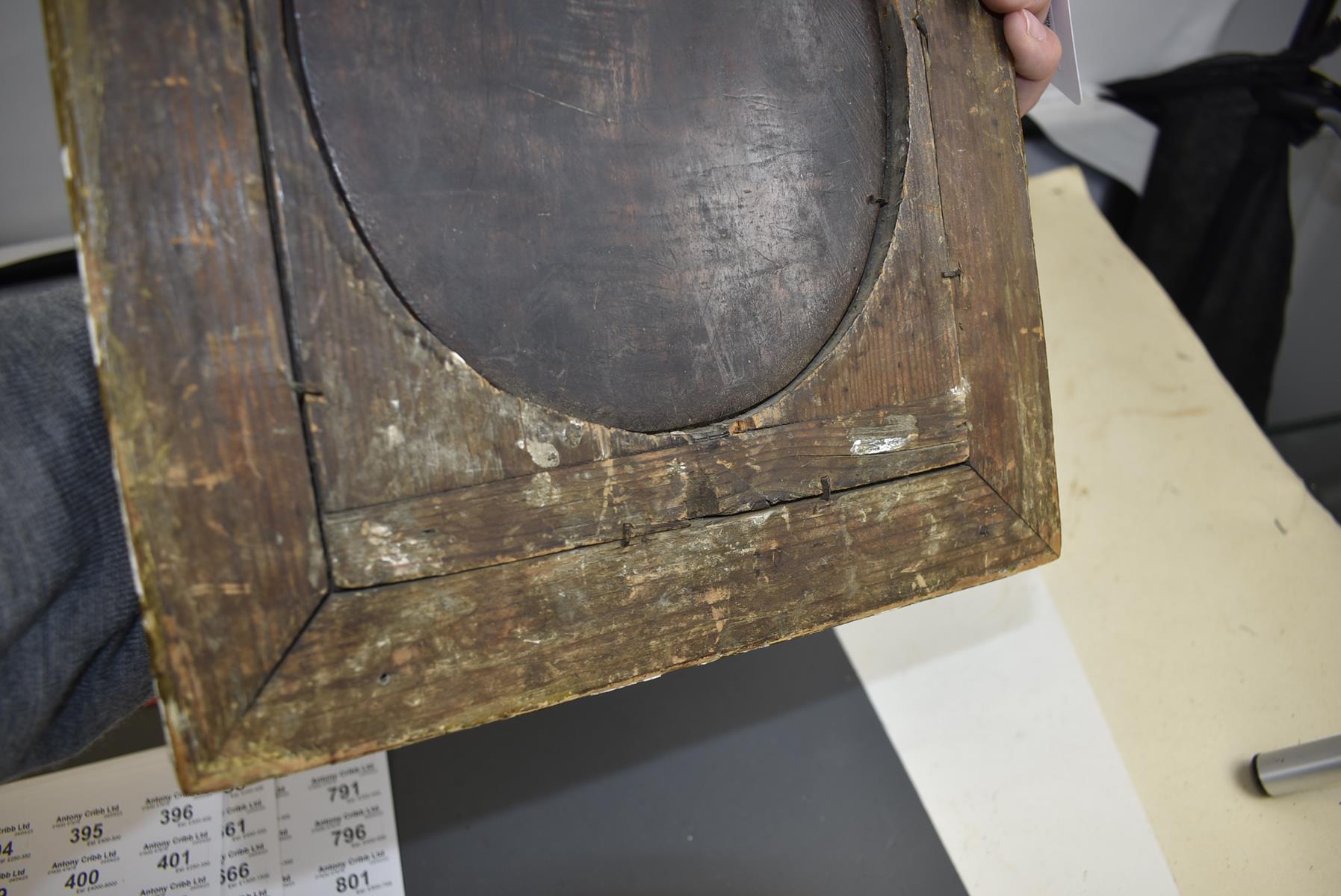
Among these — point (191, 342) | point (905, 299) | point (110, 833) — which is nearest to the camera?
point (191, 342)

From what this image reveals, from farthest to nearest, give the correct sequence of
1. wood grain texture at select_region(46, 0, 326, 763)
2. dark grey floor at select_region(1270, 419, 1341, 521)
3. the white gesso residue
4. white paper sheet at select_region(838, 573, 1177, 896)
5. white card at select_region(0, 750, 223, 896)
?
dark grey floor at select_region(1270, 419, 1341, 521) < white paper sheet at select_region(838, 573, 1177, 896) < white card at select_region(0, 750, 223, 896) < the white gesso residue < wood grain texture at select_region(46, 0, 326, 763)

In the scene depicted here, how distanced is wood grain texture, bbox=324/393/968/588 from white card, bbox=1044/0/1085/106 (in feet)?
1.06

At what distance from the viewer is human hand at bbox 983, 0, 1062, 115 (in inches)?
29.7

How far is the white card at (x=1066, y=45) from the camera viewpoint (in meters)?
0.79

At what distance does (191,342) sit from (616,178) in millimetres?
317

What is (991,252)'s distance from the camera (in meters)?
0.76

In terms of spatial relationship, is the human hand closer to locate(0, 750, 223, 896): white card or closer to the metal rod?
the metal rod

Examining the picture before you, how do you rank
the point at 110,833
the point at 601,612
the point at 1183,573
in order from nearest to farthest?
the point at 601,612, the point at 110,833, the point at 1183,573

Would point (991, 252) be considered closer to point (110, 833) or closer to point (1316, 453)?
point (110, 833)

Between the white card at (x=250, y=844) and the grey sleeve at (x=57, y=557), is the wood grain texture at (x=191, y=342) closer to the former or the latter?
the grey sleeve at (x=57, y=557)

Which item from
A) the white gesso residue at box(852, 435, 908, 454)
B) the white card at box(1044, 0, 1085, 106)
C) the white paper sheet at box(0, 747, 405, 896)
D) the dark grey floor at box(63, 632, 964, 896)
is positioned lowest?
the dark grey floor at box(63, 632, 964, 896)

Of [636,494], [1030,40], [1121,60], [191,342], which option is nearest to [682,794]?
[636,494]

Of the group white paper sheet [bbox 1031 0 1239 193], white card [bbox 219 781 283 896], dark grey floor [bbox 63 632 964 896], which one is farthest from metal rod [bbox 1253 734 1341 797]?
white card [bbox 219 781 283 896]

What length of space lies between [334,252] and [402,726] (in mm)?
314
